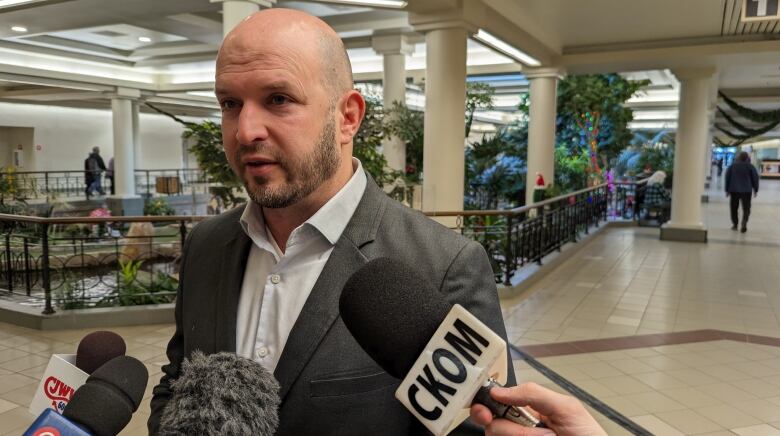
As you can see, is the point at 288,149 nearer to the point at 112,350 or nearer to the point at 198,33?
the point at 112,350

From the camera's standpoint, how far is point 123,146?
1731 centimetres

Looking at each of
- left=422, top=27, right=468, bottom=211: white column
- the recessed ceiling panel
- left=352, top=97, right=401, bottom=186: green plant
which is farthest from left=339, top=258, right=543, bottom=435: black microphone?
the recessed ceiling panel

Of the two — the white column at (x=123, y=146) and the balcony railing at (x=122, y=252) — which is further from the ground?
the white column at (x=123, y=146)

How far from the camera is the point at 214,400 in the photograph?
882 mm

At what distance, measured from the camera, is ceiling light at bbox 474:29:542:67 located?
7758mm

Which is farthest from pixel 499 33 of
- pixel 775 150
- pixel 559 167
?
pixel 775 150

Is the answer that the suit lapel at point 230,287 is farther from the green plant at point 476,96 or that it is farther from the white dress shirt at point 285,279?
the green plant at point 476,96

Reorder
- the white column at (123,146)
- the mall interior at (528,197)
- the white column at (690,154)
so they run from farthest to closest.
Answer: the white column at (123,146)
the white column at (690,154)
the mall interior at (528,197)

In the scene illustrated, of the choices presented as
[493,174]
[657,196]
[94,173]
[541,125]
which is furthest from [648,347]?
[94,173]

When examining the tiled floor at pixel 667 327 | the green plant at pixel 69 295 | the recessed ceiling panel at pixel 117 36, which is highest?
the recessed ceiling panel at pixel 117 36

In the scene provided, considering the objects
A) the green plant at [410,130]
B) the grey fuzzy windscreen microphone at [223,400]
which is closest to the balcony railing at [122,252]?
the green plant at [410,130]

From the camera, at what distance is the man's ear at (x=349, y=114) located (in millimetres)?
1195

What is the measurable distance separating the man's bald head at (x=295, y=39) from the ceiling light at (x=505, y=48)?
21.8ft

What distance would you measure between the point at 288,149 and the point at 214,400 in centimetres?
46
